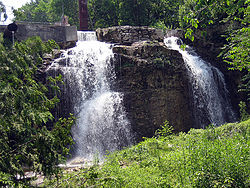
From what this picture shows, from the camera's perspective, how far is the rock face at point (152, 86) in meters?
13.6

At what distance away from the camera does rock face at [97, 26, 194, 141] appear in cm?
1360

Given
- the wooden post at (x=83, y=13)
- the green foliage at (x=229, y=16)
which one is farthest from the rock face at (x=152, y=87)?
the wooden post at (x=83, y=13)

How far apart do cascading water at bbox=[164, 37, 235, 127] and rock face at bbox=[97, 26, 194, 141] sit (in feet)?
2.23

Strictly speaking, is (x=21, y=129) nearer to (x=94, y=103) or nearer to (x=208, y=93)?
(x=94, y=103)

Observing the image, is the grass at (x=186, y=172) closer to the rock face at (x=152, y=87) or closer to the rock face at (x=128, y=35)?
the rock face at (x=152, y=87)

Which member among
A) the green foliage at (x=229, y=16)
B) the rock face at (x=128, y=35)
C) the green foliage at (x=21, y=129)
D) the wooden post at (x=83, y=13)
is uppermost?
the wooden post at (x=83, y=13)

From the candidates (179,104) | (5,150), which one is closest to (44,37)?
(179,104)

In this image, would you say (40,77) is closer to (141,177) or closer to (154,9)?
(141,177)

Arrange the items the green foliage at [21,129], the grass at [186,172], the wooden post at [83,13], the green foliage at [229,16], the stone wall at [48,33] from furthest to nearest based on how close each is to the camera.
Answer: the wooden post at [83,13] → the stone wall at [48,33] → the green foliage at [229,16] → the grass at [186,172] → the green foliage at [21,129]

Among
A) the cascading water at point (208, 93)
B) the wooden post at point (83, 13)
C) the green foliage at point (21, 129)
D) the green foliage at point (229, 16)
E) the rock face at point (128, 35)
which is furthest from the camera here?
the wooden post at point (83, 13)

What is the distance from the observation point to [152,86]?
14156 mm

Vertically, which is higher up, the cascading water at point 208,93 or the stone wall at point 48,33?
the stone wall at point 48,33

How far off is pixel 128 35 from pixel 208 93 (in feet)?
21.5

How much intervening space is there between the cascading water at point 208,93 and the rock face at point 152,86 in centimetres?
68
